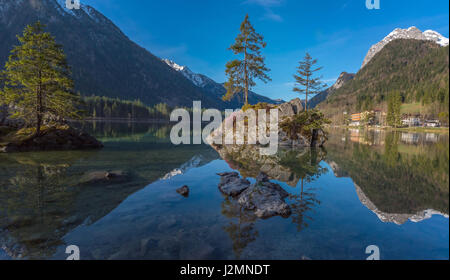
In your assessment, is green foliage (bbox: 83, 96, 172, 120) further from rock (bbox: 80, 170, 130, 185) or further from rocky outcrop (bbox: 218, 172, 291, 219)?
rocky outcrop (bbox: 218, 172, 291, 219)

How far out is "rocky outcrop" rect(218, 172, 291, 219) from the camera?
691cm

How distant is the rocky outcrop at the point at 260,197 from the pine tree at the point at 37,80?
2264 centimetres

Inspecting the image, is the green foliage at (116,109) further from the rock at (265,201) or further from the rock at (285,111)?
the rock at (265,201)

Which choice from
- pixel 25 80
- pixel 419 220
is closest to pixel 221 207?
pixel 419 220

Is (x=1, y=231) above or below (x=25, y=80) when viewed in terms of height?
below

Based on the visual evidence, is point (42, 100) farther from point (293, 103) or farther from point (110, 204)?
point (293, 103)

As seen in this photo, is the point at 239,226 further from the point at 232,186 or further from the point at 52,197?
the point at 52,197

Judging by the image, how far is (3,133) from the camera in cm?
2191

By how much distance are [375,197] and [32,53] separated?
101 ft

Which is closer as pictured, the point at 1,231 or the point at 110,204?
the point at 1,231

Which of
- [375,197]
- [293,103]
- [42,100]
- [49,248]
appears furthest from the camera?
[293,103]

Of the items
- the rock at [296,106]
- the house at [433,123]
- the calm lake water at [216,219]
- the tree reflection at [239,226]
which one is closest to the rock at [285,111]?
the rock at [296,106]
